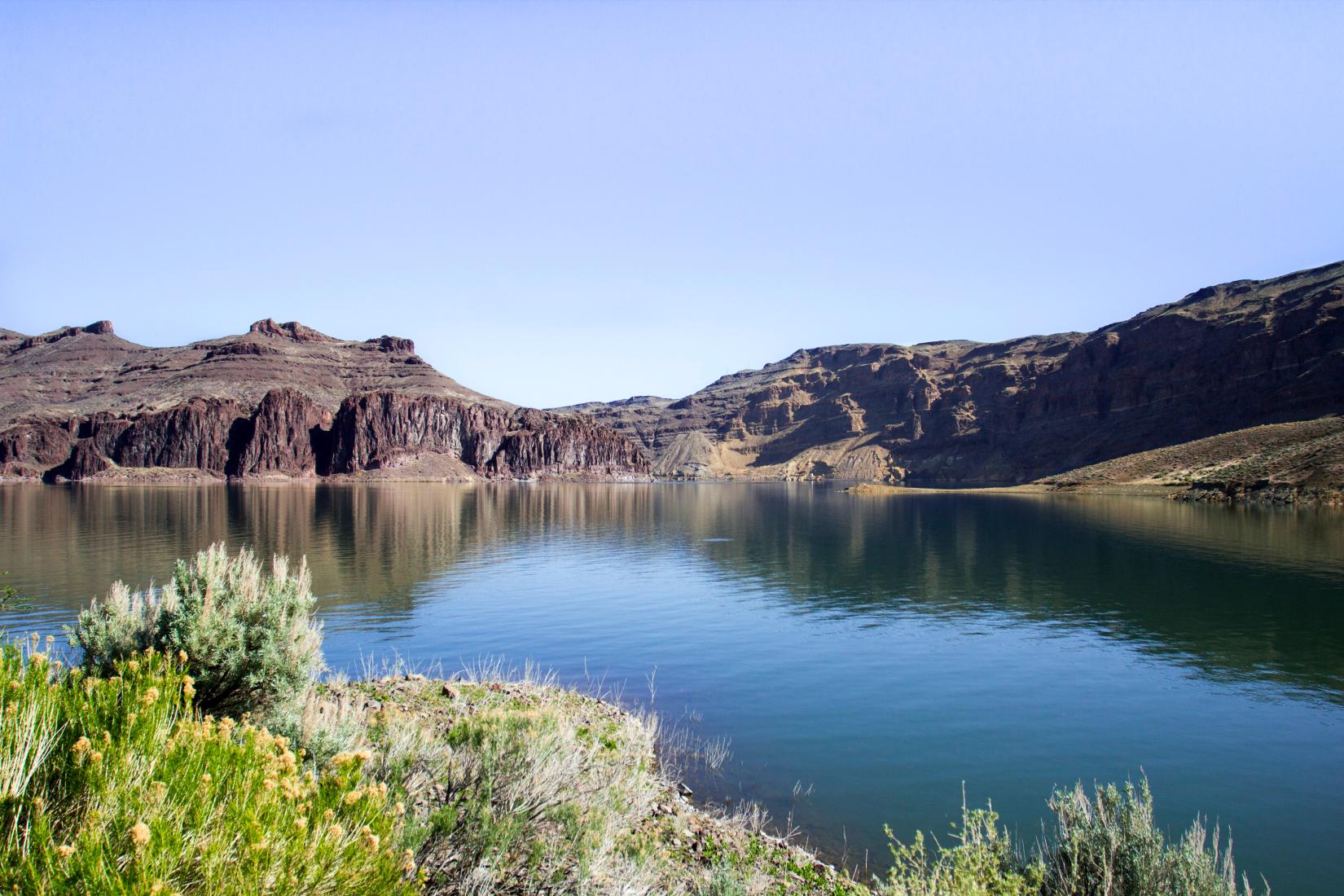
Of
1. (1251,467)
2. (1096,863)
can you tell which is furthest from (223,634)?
(1251,467)

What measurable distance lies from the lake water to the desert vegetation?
1.53 meters

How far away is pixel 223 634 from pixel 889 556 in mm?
40845

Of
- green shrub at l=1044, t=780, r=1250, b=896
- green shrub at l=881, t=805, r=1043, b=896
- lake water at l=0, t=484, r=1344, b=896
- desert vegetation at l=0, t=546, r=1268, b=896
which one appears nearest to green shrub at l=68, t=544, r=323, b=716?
desert vegetation at l=0, t=546, r=1268, b=896

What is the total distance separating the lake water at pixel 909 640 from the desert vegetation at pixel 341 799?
5.01ft

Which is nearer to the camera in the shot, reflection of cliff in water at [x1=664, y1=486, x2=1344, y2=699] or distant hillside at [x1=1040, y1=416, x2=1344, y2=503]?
reflection of cliff in water at [x1=664, y1=486, x2=1344, y2=699]

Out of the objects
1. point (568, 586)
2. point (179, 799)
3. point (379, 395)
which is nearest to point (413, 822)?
point (179, 799)

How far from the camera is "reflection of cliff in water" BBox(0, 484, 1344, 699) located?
2561cm

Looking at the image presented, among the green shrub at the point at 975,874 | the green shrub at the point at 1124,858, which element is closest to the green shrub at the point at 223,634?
the green shrub at the point at 975,874

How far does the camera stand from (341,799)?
4.28 m

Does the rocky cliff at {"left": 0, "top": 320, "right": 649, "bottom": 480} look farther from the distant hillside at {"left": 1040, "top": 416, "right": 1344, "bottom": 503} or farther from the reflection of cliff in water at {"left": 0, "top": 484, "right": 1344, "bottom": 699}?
the distant hillside at {"left": 1040, "top": 416, "right": 1344, "bottom": 503}

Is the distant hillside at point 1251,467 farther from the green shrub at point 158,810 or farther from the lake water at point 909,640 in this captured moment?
the green shrub at point 158,810

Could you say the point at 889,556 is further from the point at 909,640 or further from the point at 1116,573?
the point at 909,640

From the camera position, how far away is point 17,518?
59781mm

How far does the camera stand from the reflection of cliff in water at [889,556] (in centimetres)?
2561
